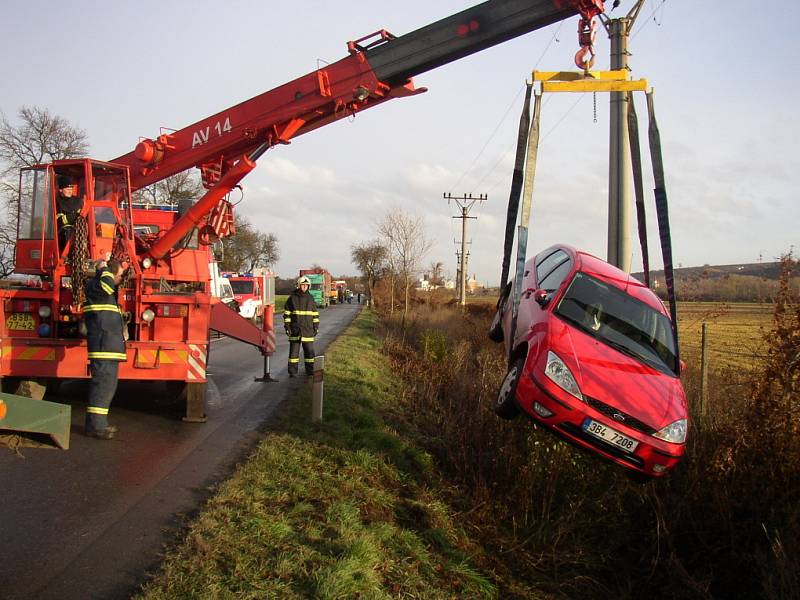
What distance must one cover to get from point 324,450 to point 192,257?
4.44 metres

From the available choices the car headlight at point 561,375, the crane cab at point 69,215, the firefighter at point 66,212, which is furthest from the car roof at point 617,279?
the firefighter at point 66,212

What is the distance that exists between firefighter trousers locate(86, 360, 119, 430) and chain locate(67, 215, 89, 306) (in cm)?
108

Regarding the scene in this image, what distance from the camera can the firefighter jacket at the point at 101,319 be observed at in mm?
7129

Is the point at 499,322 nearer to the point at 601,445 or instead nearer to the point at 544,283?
the point at 544,283

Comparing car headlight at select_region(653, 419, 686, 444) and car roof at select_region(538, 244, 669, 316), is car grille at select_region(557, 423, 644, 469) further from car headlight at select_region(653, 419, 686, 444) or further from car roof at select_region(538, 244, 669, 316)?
car roof at select_region(538, 244, 669, 316)

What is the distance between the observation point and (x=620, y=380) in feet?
17.8

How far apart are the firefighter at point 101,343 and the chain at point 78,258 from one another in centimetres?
71

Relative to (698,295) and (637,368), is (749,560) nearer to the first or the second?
(637,368)

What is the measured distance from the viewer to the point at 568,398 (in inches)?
206

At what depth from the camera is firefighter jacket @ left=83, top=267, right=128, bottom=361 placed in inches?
281

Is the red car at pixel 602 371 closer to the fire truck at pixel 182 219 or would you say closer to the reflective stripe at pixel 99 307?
the fire truck at pixel 182 219

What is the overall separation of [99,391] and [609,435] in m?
5.35

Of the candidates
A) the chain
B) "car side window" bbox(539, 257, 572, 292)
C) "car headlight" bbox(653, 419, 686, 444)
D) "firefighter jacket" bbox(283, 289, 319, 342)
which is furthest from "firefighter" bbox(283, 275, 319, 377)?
"car headlight" bbox(653, 419, 686, 444)

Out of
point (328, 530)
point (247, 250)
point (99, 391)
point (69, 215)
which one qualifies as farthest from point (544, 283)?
point (247, 250)
